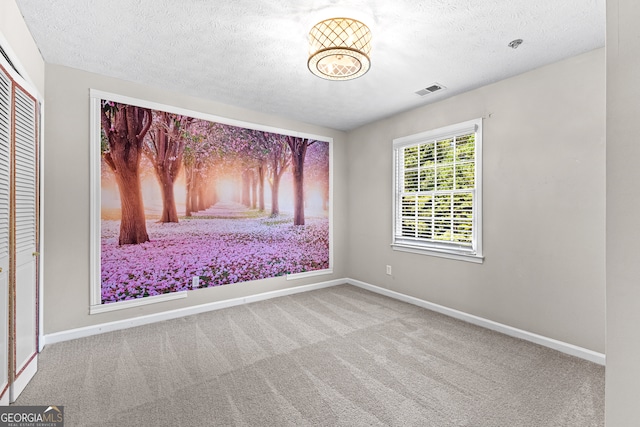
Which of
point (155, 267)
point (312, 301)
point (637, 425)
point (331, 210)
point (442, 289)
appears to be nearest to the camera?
point (637, 425)

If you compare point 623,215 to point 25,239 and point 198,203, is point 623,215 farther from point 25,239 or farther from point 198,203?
point 198,203

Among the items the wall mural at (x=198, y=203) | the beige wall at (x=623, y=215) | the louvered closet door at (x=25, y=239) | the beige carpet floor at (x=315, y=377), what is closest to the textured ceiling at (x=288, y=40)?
the wall mural at (x=198, y=203)

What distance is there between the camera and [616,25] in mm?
822

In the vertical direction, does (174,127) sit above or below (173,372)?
above

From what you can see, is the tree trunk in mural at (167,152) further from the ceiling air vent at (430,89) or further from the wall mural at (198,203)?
the ceiling air vent at (430,89)

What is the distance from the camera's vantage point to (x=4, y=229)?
185cm

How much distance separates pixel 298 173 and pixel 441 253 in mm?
2336

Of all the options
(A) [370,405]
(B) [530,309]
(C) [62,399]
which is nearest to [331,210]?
(B) [530,309]

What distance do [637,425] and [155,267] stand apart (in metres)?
3.69

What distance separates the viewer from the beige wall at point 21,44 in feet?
6.02

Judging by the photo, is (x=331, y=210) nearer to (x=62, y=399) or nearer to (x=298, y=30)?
(x=298, y=30)

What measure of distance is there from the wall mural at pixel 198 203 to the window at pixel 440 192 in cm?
137

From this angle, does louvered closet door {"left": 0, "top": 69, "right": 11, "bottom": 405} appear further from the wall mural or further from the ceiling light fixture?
the ceiling light fixture

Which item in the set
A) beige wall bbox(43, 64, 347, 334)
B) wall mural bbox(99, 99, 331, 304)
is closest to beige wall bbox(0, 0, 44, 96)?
beige wall bbox(43, 64, 347, 334)
